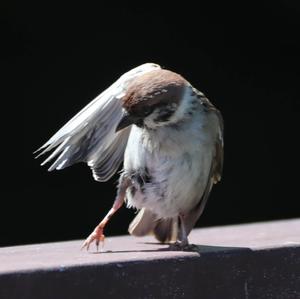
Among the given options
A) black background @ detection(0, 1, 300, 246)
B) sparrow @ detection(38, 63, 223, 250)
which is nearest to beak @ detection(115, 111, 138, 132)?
sparrow @ detection(38, 63, 223, 250)

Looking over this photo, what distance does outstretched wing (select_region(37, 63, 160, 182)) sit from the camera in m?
2.93

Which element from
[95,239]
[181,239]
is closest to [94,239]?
[95,239]

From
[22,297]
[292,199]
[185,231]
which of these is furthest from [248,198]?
[22,297]

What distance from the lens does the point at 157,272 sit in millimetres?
2184

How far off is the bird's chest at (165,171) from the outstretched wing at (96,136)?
0.52ft

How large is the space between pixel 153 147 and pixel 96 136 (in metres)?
0.34

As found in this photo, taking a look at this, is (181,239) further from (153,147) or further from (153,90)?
(153,90)

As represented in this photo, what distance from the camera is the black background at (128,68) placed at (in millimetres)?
6031

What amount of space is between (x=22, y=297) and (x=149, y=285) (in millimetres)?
333

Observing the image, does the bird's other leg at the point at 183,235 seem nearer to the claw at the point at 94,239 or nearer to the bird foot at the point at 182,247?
the bird foot at the point at 182,247

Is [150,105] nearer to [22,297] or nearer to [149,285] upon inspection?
[149,285]

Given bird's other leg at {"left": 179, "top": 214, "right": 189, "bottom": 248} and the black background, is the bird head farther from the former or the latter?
the black background

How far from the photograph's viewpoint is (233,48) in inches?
252

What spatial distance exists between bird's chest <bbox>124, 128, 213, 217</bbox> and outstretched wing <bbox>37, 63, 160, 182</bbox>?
0.16 m
